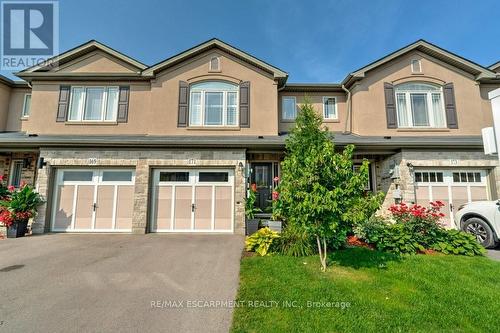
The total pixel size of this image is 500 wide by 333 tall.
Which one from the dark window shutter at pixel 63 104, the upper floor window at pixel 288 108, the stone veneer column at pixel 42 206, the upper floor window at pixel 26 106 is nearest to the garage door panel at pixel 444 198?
the upper floor window at pixel 288 108

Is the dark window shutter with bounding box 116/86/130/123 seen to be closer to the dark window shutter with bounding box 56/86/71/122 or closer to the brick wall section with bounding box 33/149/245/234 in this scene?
the brick wall section with bounding box 33/149/245/234

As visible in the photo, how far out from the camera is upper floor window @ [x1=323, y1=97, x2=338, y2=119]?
12.1 m

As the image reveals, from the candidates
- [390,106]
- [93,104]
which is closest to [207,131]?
[93,104]

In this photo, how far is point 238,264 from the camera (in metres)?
5.64

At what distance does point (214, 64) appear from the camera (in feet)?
36.8

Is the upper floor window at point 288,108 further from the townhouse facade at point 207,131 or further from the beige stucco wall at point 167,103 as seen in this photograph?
the beige stucco wall at point 167,103

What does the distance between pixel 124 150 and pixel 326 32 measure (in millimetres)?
11860

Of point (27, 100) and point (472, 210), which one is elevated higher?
point (27, 100)

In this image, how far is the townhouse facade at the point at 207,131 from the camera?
9398 mm

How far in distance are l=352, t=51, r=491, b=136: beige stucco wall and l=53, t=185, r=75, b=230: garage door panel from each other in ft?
41.3

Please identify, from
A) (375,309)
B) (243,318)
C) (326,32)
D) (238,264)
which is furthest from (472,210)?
(326,32)

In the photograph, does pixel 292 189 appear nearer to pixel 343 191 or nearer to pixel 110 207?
pixel 343 191

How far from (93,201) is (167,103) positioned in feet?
16.7

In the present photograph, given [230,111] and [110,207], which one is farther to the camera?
[230,111]
